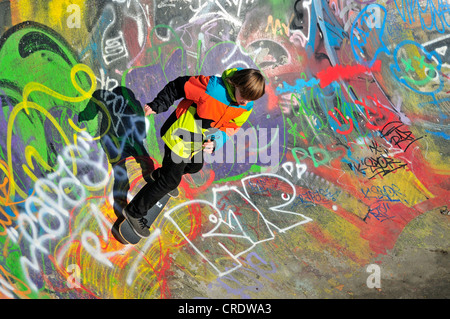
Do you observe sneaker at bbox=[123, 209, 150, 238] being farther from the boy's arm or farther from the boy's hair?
the boy's hair

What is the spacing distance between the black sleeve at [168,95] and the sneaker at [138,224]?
4.11ft

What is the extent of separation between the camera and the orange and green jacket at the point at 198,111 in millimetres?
2568

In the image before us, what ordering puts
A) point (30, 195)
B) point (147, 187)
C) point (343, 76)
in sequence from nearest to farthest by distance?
1. point (147, 187)
2. point (343, 76)
3. point (30, 195)

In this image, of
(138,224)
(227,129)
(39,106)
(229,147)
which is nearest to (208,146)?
(227,129)

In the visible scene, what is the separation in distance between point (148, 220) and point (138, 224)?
160mm

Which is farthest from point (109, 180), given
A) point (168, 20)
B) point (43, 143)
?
point (168, 20)

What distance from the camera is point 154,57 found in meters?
3.59

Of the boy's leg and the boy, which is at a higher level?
the boy

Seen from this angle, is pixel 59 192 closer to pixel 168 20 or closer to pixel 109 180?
pixel 109 180

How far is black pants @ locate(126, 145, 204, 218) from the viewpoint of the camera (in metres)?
2.99

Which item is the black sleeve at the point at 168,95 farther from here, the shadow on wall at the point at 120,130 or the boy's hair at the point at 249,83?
the shadow on wall at the point at 120,130

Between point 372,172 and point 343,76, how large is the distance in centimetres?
103

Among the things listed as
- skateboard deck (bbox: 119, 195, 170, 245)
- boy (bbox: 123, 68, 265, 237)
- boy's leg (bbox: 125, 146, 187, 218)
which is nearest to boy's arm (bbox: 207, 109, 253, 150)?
boy (bbox: 123, 68, 265, 237)

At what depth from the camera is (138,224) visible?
345cm
